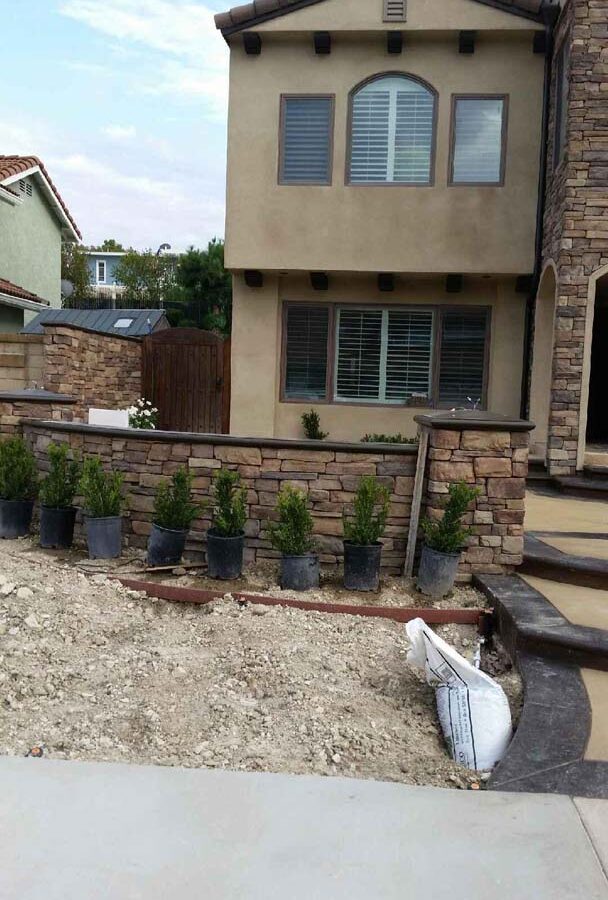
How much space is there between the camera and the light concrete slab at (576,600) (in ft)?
14.0

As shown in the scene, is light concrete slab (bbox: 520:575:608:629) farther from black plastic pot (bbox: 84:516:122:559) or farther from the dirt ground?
black plastic pot (bbox: 84:516:122:559)

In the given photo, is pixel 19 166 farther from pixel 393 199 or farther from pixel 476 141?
pixel 476 141

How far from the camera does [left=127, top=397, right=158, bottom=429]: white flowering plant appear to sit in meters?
10.5

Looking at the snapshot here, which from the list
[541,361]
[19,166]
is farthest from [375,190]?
[19,166]

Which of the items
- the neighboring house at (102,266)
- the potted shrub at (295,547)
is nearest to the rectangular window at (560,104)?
the potted shrub at (295,547)

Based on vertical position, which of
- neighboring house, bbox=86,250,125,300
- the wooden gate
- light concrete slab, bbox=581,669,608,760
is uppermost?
neighboring house, bbox=86,250,125,300

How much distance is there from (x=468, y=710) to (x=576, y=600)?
1.62 m

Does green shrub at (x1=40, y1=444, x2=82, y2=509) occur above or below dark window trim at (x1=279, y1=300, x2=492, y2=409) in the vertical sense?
below

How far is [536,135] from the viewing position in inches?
388

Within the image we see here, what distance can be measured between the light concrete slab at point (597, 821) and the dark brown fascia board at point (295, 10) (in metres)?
9.69

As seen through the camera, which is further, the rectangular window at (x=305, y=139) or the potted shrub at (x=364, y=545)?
the rectangular window at (x=305, y=139)

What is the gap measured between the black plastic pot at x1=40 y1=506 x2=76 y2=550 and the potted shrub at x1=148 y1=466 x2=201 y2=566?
0.82 meters

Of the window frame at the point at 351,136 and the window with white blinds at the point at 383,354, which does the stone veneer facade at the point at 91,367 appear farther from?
the window frame at the point at 351,136

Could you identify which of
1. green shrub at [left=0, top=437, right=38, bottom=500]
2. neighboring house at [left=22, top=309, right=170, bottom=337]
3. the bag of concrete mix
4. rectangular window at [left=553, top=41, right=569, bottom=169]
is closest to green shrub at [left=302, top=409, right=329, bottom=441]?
rectangular window at [left=553, top=41, right=569, bottom=169]
